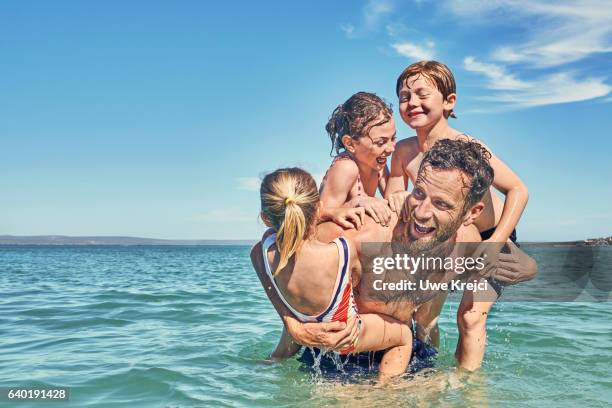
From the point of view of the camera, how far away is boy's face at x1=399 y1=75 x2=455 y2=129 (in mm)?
5867

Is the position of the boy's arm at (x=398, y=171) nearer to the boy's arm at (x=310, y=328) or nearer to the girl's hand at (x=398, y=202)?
the girl's hand at (x=398, y=202)

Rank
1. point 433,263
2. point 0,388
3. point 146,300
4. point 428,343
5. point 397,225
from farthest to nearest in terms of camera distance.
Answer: point 146,300 → point 428,343 → point 0,388 → point 433,263 → point 397,225

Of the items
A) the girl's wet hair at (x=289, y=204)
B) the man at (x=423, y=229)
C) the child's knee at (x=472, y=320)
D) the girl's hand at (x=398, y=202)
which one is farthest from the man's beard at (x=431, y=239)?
the child's knee at (x=472, y=320)

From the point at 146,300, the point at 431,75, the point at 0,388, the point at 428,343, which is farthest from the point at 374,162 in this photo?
the point at 146,300

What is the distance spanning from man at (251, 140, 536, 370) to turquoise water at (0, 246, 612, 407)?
72 cm

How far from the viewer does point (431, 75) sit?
19.3 feet

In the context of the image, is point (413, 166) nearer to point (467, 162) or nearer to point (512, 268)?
point (467, 162)

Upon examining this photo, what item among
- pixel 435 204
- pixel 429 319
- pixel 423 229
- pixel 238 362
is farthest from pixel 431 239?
pixel 238 362

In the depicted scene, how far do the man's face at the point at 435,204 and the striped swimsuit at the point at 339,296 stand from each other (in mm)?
680

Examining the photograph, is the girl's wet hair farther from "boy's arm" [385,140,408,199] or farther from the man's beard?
"boy's arm" [385,140,408,199]

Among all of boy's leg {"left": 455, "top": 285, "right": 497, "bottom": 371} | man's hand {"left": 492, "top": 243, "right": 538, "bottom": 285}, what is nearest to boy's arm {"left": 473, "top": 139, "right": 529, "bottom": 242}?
man's hand {"left": 492, "top": 243, "right": 538, "bottom": 285}

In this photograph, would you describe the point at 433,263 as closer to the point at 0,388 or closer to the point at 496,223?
the point at 496,223

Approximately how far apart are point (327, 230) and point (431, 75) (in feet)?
6.38

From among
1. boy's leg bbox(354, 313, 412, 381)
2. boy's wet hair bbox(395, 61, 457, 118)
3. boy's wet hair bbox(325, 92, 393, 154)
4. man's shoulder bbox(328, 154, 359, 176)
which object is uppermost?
boy's wet hair bbox(395, 61, 457, 118)
